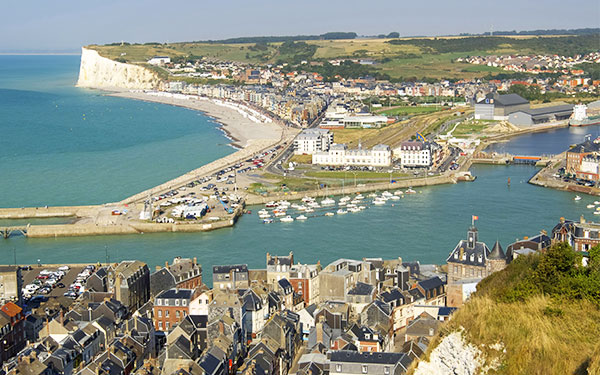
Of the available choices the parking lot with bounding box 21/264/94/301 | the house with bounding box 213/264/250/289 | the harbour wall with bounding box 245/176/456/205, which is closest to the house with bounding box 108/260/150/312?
the parking lot with bounding box 21/264/94/301

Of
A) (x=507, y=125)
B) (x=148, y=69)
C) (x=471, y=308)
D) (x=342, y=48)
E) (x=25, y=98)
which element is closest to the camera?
(x=471, y=308)

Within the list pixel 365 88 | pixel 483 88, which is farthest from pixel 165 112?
pixel 483 88

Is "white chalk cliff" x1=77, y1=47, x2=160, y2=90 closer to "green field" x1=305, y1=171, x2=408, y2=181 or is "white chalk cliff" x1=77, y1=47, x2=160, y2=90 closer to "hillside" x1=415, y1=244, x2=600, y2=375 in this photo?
"green field" x1=305, y1=171, x2=408, y2=181

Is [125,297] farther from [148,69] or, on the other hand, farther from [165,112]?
[148,69]

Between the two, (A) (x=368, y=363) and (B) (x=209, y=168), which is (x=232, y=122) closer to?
(B) (x=209, y=168)

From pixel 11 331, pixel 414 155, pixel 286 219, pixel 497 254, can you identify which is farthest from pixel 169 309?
pixel 414 155
